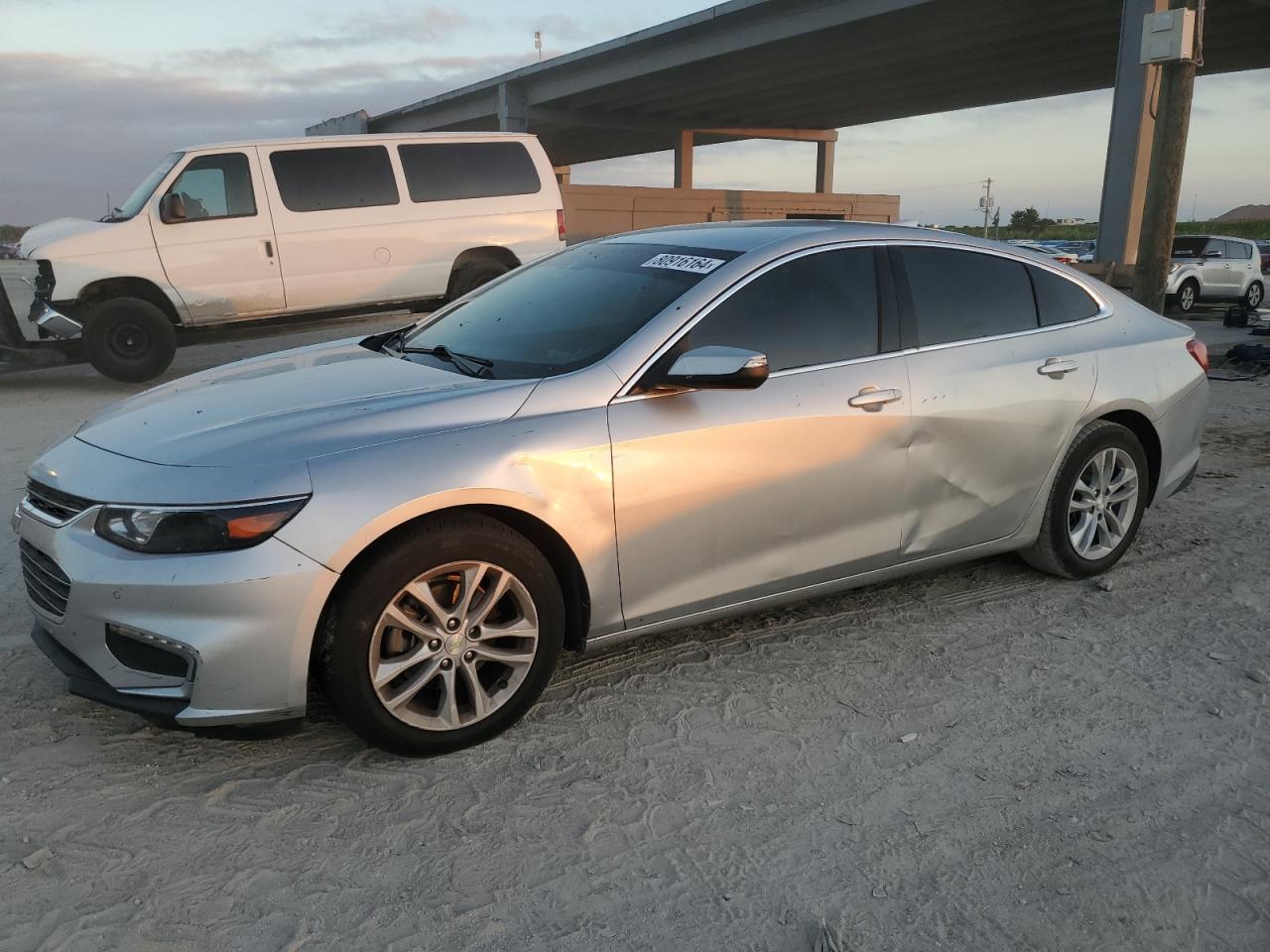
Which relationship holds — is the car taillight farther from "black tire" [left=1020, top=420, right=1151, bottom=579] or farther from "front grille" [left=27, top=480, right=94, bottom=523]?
"front grille" [left=27, top=480, right=94, bottom=523]

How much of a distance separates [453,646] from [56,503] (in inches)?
50.3

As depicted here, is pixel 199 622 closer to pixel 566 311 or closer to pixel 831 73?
pixel 566 311

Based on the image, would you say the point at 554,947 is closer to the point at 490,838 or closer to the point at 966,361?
the point at 490,838

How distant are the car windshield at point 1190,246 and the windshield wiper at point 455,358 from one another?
777 inches

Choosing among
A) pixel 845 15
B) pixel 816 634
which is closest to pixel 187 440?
pixel 816 634

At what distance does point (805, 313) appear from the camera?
3.71 meters

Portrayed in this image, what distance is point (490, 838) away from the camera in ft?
8.89

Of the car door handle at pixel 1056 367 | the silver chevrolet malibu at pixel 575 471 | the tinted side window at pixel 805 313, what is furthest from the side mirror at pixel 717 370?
the car door handle at pixel 1056 367

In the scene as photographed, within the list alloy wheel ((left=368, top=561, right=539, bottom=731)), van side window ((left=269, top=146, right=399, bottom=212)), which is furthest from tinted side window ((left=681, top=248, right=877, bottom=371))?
van side window ((left=269, top=146, right=399, bottom=212))

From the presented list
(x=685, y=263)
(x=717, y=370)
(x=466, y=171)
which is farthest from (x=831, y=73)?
(x=717, y=370)

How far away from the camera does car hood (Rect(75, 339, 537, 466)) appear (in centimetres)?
292

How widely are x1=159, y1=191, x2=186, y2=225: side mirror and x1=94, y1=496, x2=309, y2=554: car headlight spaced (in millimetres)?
7720

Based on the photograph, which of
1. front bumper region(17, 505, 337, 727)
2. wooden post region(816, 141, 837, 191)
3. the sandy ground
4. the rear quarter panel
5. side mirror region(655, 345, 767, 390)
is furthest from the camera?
wooden post region(816, 141, 837, 191)

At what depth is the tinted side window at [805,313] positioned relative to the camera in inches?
140
